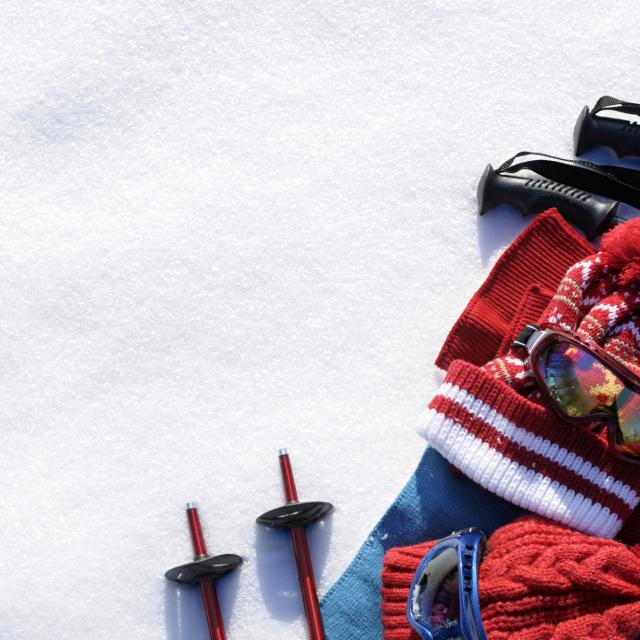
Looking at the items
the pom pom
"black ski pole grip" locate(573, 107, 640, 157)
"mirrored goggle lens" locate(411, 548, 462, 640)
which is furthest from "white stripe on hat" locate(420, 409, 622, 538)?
"black ski pole grip" locate(573, 107, 640, 157)

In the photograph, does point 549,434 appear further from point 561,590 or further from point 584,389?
point 561,590

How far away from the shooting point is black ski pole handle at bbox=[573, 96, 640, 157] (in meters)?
1.21

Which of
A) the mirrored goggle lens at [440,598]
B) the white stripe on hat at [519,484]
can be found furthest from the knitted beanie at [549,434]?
the mirrored goggle lens at [440,598]

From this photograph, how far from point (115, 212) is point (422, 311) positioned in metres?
0.48

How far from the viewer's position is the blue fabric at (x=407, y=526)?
44.4 inches

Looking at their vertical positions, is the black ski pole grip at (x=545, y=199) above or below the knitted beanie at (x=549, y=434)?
above

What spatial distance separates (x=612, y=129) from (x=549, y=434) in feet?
1.55

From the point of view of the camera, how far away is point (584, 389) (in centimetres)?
104

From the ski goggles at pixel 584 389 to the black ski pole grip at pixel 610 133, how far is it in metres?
0.35

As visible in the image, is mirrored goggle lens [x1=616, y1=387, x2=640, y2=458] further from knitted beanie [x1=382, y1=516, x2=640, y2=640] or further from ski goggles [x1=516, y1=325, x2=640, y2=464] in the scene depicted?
knitted beanie [x1=382, y1=516, x2=640, y2=640]

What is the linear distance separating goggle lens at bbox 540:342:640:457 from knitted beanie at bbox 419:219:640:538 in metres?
0.03

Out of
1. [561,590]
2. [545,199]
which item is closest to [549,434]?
[561,590]

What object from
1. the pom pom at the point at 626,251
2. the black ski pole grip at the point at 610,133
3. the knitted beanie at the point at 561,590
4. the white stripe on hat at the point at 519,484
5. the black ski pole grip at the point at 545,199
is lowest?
the knitted beanie at the point at 561,590

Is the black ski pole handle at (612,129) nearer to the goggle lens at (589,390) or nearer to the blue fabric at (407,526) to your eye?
the goggle lens at (589,390)
